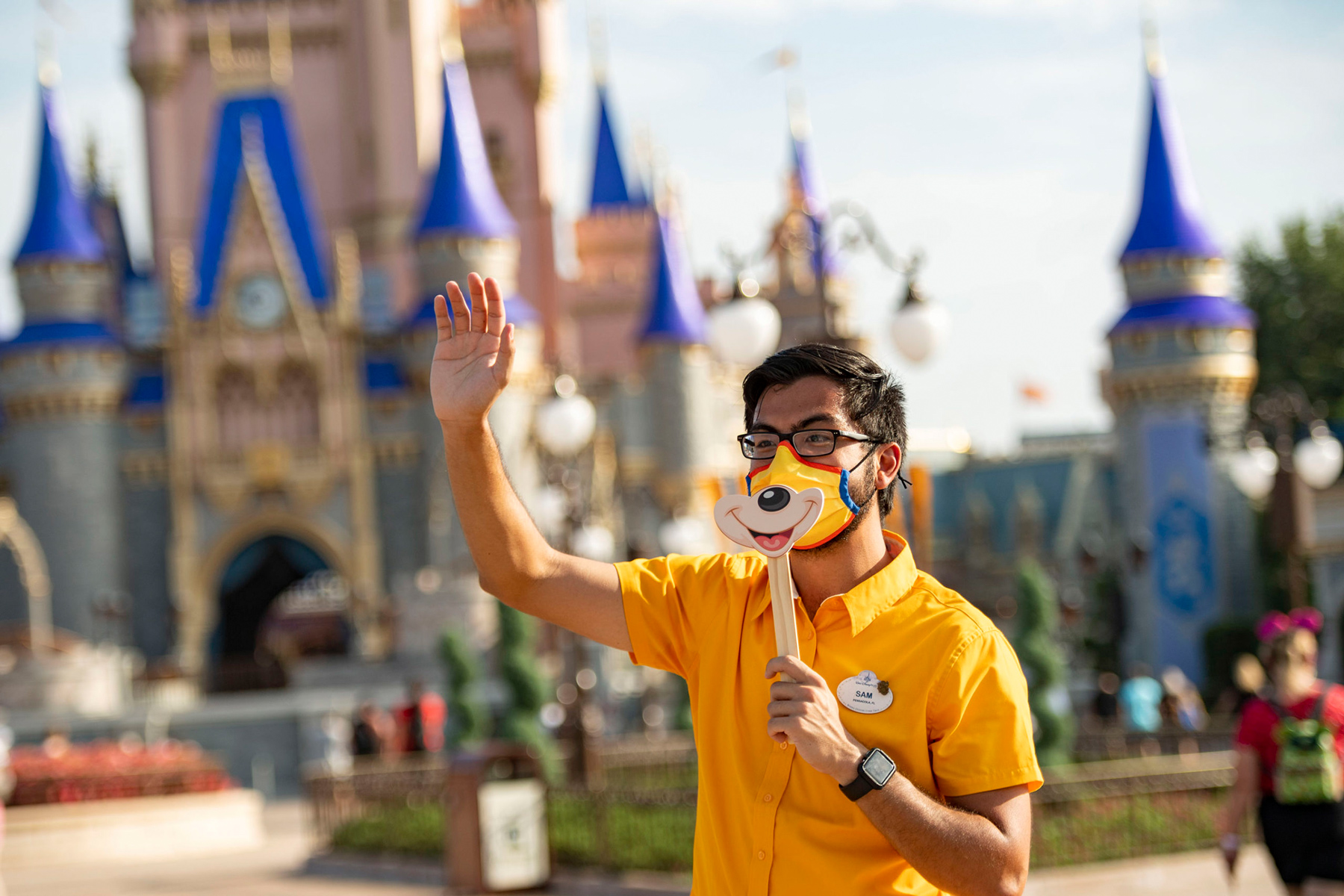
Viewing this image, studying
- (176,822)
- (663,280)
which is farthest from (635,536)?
(176,822)

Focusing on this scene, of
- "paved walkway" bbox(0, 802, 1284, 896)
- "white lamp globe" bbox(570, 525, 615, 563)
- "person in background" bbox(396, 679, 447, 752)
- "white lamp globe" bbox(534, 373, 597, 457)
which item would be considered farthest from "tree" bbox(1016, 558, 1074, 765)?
"person in background" bbox(396, 679, 447, 752)

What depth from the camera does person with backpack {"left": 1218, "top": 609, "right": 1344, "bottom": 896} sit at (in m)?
5.70

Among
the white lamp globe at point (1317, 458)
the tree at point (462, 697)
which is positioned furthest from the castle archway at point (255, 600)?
the white lamp globe at point (1317, 458)

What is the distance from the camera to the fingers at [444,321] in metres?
2.89

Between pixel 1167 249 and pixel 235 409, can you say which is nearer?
pixel 1167 249

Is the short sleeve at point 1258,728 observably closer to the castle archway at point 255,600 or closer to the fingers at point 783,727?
the fingers at point 783,727

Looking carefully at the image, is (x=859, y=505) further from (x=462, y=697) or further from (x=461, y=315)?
(x=462, y=697)

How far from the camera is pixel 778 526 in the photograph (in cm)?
255

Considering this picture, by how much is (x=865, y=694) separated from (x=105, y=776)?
52.2ft

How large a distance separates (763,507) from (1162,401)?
2787 cm

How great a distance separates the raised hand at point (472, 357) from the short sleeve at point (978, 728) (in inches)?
30.9

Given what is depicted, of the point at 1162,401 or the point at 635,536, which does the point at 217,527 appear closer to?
the point at 635,536

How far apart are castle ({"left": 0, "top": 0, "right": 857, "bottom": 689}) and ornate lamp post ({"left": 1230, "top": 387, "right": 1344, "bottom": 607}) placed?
1673cm

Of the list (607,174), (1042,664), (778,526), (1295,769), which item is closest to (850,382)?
(778,526)
